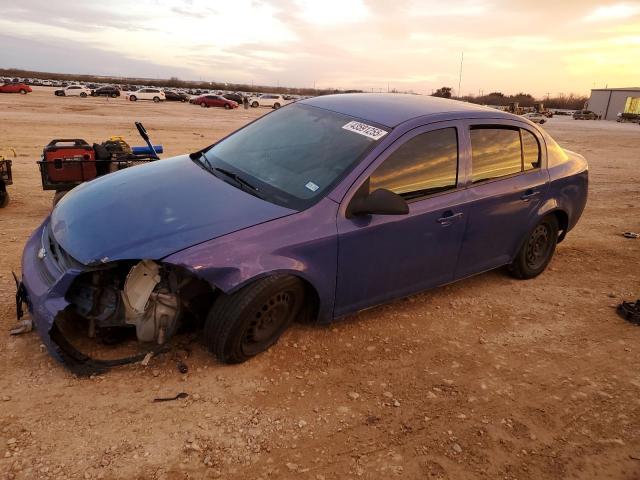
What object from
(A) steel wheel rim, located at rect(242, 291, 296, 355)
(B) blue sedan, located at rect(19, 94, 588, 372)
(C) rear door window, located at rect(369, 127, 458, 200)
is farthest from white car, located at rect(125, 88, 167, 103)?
(A) steel wheel rim, located at rect(242, 291, 296, 355)

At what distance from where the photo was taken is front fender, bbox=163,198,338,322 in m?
2.83

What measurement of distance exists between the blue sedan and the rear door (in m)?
0.02

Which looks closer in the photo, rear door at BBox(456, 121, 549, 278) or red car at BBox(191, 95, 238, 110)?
rear door at BBox(456, 121, 549, 278)

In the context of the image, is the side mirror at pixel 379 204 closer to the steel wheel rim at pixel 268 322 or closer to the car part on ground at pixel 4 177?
the steel wheel rim at pixel 268 322

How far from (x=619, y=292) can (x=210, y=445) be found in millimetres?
4376

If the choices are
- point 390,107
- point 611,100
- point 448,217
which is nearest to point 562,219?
point 448,217

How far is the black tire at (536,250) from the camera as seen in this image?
15.8 ft

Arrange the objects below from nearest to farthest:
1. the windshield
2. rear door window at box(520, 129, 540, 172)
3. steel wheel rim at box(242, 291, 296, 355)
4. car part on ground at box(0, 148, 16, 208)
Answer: steel wheel rim at box(242, 291, 296, 355), the windshield, rear door window at box(520, 129, 540, 172), car part on ground at box(0, 148, 16, 208)

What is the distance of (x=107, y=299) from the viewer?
2.97 m

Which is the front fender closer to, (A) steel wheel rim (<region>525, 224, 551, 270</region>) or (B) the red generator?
(A) steel wheel rim (<region>525, 224, 551, 270</region>)

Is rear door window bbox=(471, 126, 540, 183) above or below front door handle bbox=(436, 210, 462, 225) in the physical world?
above

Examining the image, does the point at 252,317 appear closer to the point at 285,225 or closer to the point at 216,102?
the point at 285,225

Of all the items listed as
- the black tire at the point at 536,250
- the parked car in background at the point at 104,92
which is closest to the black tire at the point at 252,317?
the black tire at the point at 536,250

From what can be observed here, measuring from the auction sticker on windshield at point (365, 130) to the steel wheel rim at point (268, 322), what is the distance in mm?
1300
